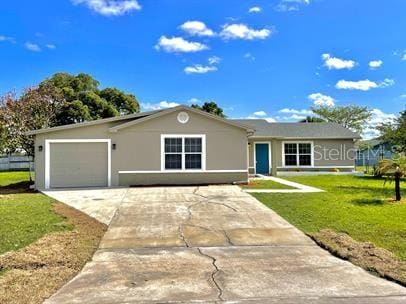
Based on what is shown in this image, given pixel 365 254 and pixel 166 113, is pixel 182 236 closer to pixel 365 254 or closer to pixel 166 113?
pixel 365 254

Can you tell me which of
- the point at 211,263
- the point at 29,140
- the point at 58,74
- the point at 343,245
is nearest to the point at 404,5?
the point at 343,245

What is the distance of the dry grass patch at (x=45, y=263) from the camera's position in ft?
15.5

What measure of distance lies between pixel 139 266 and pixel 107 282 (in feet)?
2.70

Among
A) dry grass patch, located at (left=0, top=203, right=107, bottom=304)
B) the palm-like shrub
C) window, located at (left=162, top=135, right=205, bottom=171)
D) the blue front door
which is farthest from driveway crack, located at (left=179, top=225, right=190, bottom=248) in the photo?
the blue front door

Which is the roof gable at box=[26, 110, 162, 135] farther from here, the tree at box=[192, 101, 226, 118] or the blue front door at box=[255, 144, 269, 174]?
the tree at box=[192, 101, 226, 118]

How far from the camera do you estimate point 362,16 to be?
18.3 meters

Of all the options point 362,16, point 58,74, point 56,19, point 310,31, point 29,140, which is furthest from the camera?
point 58,74

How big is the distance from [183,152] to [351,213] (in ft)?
28.9

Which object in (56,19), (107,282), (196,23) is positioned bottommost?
(107,282)

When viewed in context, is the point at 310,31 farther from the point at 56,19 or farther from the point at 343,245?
the point at 343,245

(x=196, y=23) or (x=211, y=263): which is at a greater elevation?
(x=196, y=23)

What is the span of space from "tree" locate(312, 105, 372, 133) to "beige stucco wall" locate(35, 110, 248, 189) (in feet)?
121

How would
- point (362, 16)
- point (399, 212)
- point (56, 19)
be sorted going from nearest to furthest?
1. point (399, 212)
2. point (56, 19)
3. point (362, 16)

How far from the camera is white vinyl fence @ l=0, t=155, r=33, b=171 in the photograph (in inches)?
1470
